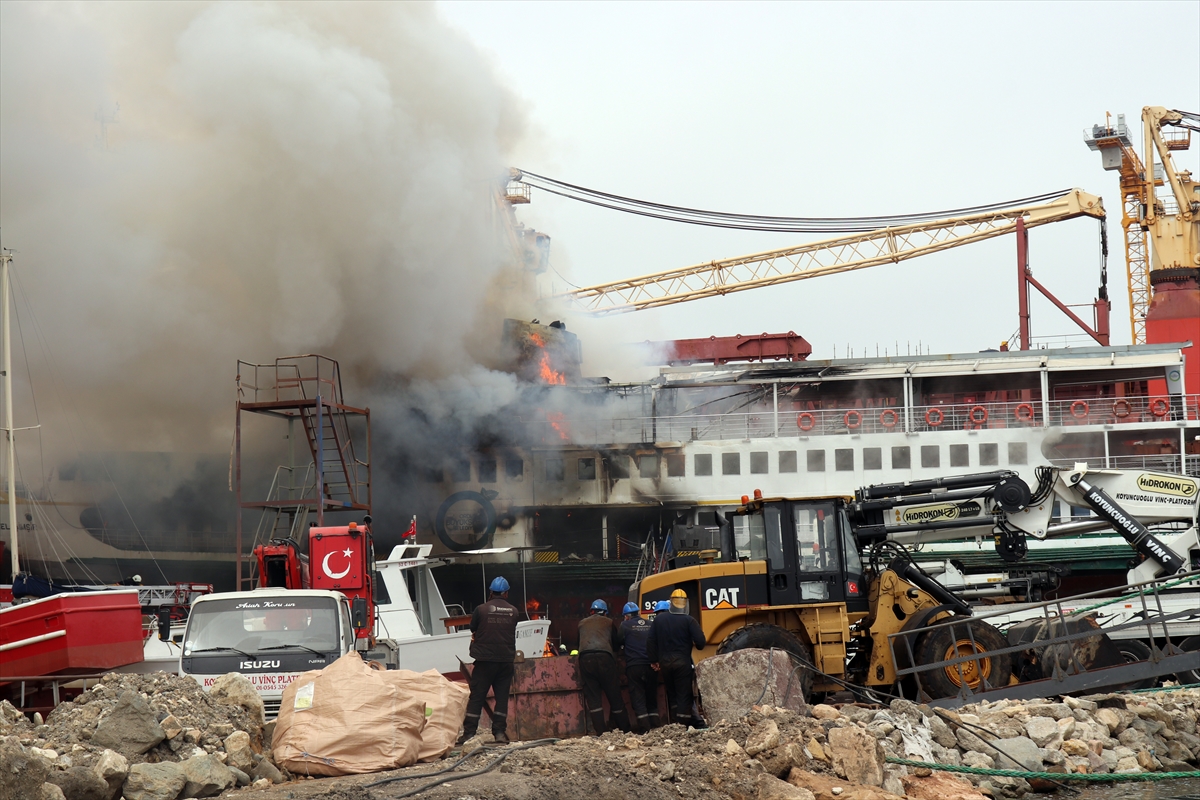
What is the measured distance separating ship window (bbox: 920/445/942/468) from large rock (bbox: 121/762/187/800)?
26870mm

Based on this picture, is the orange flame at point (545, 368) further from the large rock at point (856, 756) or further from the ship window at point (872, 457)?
the large rock at point (856, 756)

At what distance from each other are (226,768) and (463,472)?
25619mm

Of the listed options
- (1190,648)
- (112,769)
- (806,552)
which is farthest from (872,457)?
(112,769)

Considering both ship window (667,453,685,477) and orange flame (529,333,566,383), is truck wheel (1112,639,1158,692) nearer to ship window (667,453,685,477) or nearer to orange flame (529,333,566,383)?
ship window (667,453,685,477)

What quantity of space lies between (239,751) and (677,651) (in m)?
4.27

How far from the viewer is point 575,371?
124ft

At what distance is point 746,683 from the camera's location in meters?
10.4

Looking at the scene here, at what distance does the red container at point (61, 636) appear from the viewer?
11461 millimetres

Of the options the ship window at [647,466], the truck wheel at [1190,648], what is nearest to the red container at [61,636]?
the truck wheel at [1190,648]

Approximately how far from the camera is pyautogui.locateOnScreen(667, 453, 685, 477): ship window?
109 ft

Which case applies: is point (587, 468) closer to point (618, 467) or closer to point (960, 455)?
point (618, 467)

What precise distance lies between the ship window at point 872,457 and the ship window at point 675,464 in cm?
514

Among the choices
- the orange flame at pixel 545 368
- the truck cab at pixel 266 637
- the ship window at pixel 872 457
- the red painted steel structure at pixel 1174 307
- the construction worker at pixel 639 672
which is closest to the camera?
the truck cab at pixel 266 637

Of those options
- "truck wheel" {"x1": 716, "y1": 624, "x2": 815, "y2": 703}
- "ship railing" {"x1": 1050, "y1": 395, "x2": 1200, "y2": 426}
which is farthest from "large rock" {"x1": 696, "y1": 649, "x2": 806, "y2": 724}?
"ship railing" {"x1": 1050, "y1": 395, "x2": 1200, "y2": 426}
